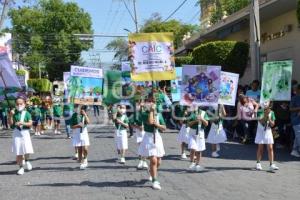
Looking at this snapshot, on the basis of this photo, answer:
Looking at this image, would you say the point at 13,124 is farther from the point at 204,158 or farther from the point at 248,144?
the point at 248,144

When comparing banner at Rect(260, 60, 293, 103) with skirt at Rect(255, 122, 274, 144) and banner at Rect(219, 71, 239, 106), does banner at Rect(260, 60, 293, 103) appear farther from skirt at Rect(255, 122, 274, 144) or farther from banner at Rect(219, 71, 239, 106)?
banner at Rect(219, 71, 239, 106)

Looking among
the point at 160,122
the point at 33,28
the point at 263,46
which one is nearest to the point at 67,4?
the point at 33,28

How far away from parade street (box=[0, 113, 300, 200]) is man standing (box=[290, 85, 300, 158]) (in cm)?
32

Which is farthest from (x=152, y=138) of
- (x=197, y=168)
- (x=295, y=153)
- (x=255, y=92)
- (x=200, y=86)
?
(x=255, y=92)

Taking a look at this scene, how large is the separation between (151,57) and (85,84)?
662 cm

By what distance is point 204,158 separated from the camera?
47.9 ft

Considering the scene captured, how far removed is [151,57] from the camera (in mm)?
11578

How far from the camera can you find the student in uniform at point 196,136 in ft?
41.3

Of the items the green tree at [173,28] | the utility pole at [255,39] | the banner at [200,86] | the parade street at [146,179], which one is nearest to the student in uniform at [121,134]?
the parade street at [146,179]

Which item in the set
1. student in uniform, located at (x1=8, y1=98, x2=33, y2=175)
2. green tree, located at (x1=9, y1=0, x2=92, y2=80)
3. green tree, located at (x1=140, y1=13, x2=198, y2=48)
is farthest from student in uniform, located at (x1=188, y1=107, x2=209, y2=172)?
green tree, located at (x1=9, y1=0, x2=92, y2=80)

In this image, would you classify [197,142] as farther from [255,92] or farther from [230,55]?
[230,55]

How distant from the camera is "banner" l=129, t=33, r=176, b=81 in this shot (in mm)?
11586

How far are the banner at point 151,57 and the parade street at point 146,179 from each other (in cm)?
216

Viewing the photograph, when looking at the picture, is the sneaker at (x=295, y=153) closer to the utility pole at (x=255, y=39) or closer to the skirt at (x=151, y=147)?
the skirt at (x=151, y=147)
